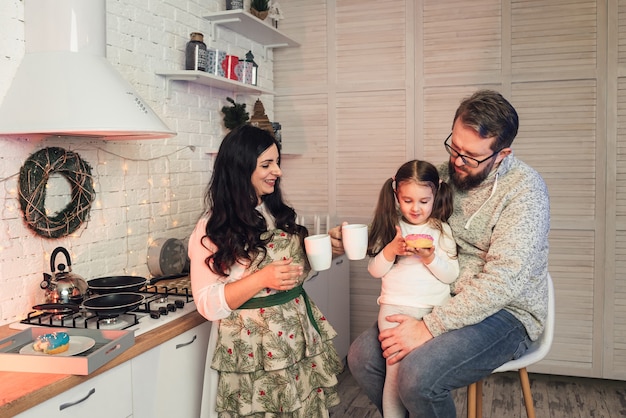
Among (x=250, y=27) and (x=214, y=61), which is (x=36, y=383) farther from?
(x=250, y=27)

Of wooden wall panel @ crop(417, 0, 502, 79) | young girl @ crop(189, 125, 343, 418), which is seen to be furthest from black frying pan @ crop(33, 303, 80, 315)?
wooden wall panel @ crop(417, 0, 502, 79)

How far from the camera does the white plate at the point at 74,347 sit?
156cm

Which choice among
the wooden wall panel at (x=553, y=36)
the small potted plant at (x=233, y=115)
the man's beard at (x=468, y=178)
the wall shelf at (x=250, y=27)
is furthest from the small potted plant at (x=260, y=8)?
the man's beard at (x=468, y=178)

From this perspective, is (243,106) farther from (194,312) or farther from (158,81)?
(194,312)

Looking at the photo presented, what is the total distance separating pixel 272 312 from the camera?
1914mm

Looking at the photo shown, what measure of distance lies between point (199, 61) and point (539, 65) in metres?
1.91

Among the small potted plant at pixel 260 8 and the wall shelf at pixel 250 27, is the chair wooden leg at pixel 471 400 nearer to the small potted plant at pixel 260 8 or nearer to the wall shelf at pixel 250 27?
the wall shelf at pixel 250 27

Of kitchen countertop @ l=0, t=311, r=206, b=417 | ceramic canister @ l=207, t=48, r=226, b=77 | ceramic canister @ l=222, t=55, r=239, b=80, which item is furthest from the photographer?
ceramic canister @ l=222, t=55, r=239, b=80

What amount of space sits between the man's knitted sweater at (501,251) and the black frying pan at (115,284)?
102cm

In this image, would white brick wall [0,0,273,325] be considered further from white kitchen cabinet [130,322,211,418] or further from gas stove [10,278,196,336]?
white kitchen cabinet [130,322,211,418]

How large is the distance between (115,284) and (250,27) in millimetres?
1736

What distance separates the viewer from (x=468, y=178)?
2010mm

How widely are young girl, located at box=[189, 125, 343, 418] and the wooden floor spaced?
3.72 ft

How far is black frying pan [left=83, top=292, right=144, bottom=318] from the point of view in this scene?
1873 mm
